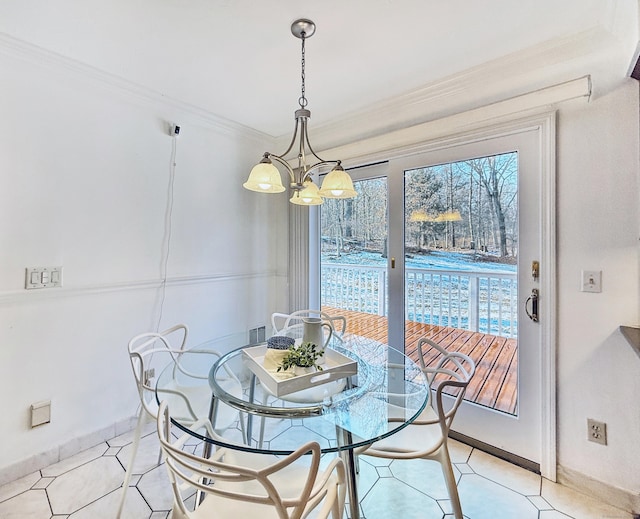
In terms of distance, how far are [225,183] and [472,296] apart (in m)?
2.29

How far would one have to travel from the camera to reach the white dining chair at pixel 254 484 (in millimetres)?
786

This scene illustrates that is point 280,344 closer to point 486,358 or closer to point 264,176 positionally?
point 264,176

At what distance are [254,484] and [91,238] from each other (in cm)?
186

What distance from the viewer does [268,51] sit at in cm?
184

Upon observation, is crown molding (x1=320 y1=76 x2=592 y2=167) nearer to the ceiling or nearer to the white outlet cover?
the ceiling

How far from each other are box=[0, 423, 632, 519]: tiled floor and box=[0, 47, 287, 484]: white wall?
0.23 m

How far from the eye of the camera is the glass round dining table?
1.21m

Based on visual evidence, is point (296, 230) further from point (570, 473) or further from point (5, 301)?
point (570, 473)

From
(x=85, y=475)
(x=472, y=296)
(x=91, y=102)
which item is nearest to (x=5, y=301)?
(x=85, y=475)

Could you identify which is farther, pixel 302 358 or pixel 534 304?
pixel 534 304

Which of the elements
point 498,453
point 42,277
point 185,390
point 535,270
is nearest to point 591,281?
point 535,270

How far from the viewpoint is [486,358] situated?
2.21 m

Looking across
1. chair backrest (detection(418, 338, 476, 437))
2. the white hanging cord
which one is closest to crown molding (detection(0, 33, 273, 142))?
the white hanging cord

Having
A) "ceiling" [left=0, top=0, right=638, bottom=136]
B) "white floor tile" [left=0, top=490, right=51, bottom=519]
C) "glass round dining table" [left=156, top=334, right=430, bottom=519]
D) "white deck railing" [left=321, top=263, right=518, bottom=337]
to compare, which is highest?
"ceiling" [left=0, top=0, right=638, bottom=136]
